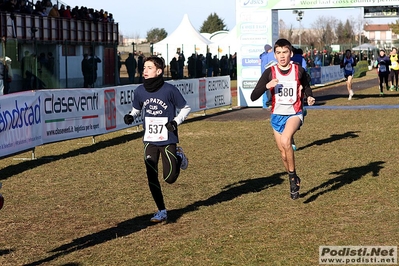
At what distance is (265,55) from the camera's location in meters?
22.5

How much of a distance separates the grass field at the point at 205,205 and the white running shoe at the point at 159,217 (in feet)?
0.37

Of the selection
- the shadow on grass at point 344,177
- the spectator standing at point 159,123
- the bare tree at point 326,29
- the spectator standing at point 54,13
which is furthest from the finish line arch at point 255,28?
the bare tree at point 326,29

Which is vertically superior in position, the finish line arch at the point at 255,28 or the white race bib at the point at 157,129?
the finish line arch at the point at 255,28

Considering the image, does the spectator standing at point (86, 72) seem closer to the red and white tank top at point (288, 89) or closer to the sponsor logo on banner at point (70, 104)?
the sponsor logo on banner at point (70, 104)

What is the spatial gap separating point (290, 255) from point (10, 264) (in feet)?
8.15

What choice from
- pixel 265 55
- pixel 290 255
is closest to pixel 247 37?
pixel 265 55

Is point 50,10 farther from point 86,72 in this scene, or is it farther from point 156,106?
point 156,106

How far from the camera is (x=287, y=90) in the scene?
380 inches

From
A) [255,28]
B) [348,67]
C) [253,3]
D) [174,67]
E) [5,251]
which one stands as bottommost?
[5,251]

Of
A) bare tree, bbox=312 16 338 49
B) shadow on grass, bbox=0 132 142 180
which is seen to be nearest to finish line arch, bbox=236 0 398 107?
shadow on grass, bbox=0 132 142 180

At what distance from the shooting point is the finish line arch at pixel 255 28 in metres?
26.0

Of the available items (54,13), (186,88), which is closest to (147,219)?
(186,88)

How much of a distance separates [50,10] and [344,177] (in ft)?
85.7

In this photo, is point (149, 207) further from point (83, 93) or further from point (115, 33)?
point (115, 33)
